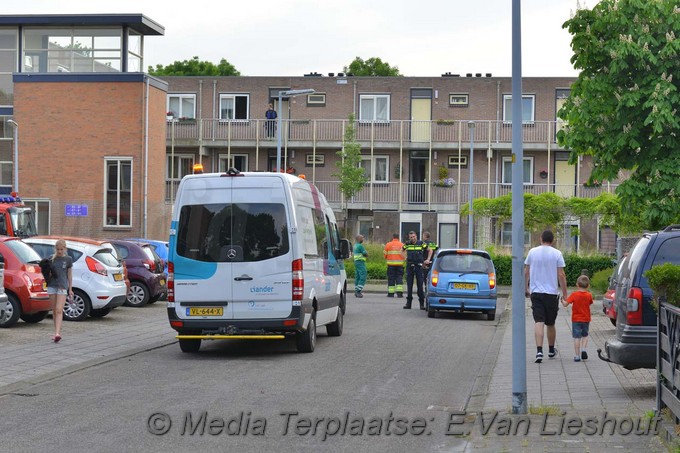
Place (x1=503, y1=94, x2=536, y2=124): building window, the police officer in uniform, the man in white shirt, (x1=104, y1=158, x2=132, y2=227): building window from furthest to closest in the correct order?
(x1=503, y1=94, x2=536, y2=124): building window, (x1=104, y1=158, x2=132, y2=227): building window, the police officer in uniform, the man in white shirt

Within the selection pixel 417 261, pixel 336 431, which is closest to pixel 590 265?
pixel 417 261

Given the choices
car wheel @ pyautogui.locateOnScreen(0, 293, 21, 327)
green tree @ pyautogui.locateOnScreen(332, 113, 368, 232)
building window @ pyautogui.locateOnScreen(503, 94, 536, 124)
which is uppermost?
building window @ pyautogui.locateOnScreen(503, 94, 536, 124)

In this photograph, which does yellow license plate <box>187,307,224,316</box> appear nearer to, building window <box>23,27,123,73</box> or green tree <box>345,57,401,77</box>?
building window <box>23,27,123,73</box>

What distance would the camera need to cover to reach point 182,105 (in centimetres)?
5678

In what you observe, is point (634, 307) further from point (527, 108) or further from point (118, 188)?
point (527, 108)

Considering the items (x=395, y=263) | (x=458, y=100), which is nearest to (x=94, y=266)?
(x=395, y=263)

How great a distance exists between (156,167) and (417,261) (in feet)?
57.0

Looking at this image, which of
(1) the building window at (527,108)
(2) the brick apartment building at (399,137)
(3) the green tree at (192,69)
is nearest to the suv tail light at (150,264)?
(2) the brick apartment building at (399,137)

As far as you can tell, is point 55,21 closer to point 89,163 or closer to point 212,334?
point 89,163

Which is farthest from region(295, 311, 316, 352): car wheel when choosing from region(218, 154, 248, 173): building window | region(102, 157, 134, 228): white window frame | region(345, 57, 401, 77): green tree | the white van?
→ region(345, 57, 401, 77): green tree

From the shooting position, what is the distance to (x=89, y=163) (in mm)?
40625

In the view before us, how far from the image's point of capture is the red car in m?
19.5

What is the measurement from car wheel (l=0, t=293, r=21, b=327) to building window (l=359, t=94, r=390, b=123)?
37208mm

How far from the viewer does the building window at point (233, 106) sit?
56.4 meters
